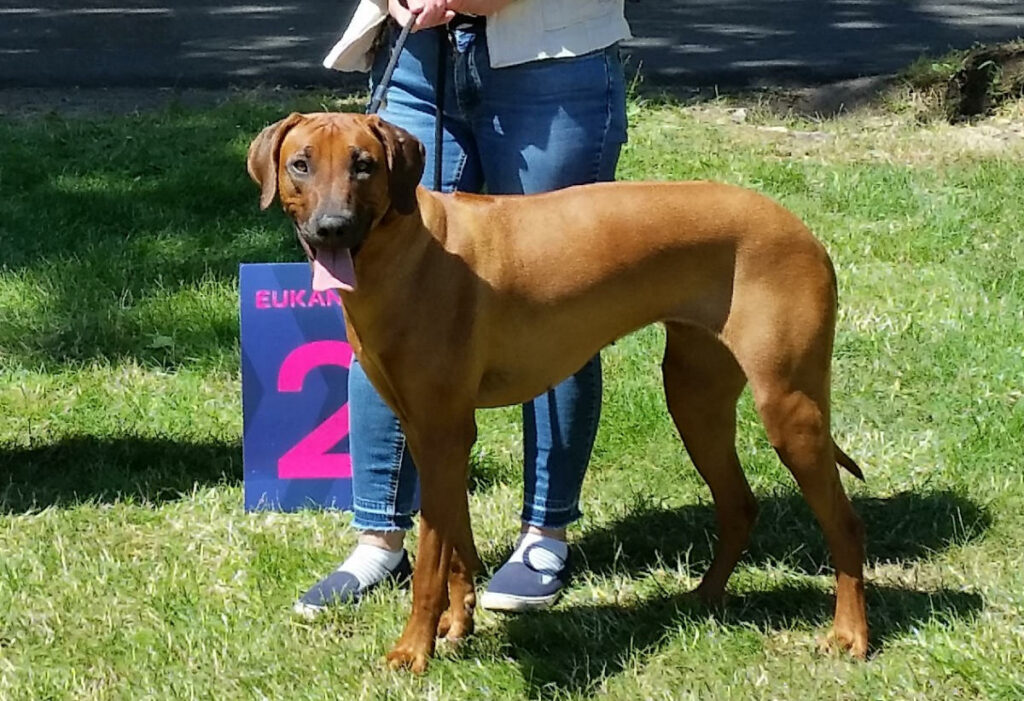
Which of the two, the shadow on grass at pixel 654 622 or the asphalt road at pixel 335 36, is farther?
the asphalt road at pixel 335 36

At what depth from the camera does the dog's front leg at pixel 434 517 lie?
3404 mm

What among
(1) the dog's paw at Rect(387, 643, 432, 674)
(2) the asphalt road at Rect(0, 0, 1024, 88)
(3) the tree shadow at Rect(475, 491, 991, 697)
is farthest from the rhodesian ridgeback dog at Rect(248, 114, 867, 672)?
(2) the asphalt road at Rect(0, 0, 1024, 88)

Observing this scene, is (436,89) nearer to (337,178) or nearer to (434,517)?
(337,178)

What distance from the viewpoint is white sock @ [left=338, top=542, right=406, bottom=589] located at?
397 cm

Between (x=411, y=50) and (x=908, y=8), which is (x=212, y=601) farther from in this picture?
(x=908, y=8)

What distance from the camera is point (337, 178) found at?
3.09 metres

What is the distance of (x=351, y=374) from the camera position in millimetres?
3959

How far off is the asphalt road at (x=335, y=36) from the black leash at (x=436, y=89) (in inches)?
254

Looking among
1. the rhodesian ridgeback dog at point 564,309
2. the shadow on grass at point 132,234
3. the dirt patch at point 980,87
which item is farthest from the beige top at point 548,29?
the dirt patch at point 980,87

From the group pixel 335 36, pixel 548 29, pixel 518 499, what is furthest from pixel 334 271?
pixel 335 36

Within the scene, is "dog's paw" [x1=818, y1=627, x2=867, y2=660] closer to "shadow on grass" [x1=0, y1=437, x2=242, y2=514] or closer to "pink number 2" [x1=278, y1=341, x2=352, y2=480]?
"pink number 2" [x1=278, y1=341, x2=352, y2=480]

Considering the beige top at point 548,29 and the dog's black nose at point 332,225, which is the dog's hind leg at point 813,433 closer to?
the beige top at point 548,29

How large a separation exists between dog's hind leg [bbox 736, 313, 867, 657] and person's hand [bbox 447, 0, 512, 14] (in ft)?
3.26

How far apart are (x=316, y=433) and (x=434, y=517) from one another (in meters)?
1.21
